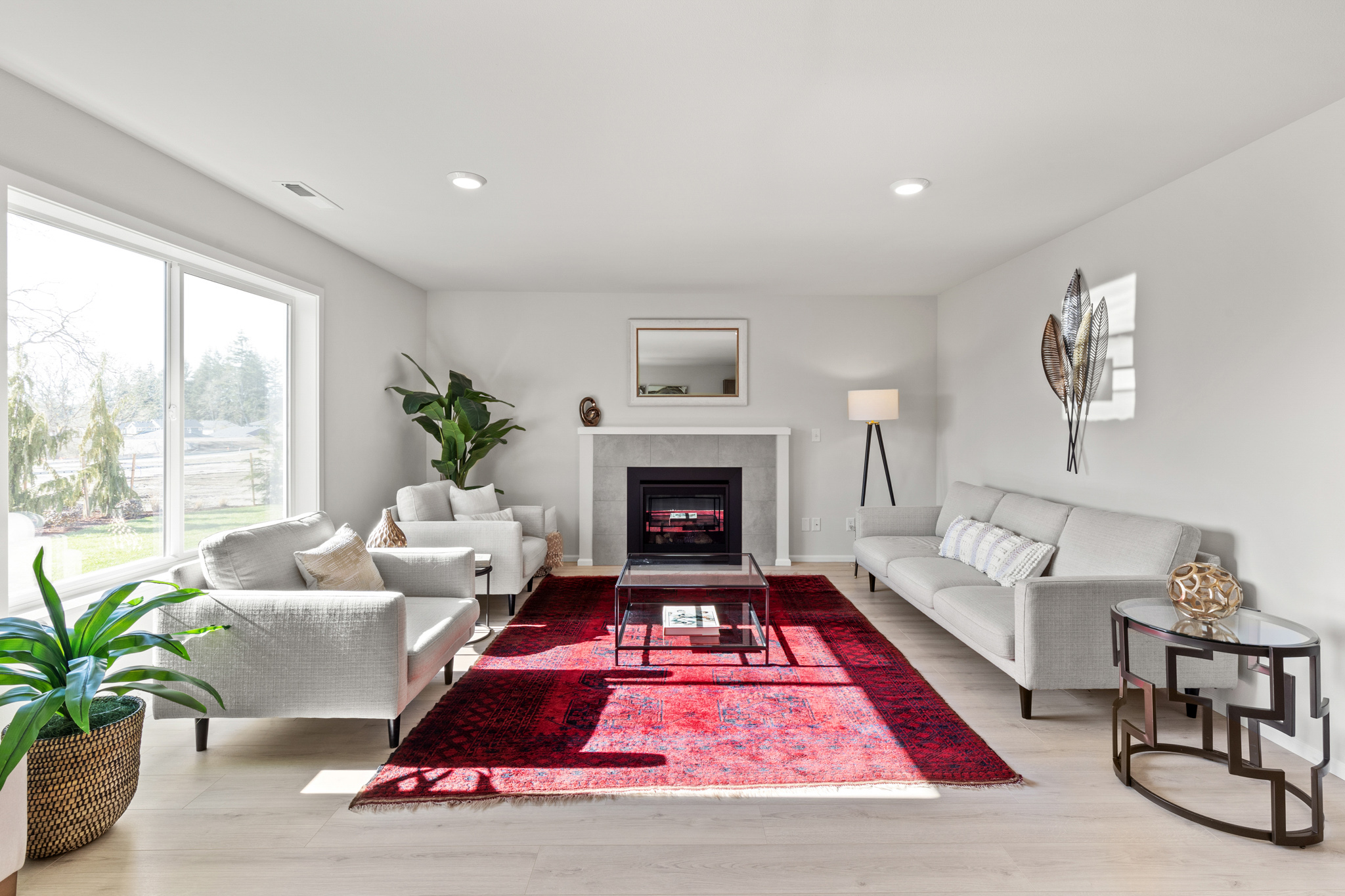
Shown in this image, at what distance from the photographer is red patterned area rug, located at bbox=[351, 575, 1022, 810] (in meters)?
2.26

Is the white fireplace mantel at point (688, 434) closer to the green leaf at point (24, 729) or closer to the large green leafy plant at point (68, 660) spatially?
the large green leafy plant at point (68, 660)

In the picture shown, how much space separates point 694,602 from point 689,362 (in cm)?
235

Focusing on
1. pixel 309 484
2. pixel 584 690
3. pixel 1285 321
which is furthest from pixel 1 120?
pixel 1285 321

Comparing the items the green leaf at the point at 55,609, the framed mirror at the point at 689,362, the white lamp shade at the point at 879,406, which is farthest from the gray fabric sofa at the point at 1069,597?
the green leaf at the point at 55,609

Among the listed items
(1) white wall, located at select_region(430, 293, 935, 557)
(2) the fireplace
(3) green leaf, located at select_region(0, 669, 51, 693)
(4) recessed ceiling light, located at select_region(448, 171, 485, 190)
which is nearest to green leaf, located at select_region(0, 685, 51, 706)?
(3) green leaf, located at select_region(0, 669, 51, 693)

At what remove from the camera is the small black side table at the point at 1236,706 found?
194cm

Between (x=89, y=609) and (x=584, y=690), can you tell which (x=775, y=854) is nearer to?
(x=584, y=690)

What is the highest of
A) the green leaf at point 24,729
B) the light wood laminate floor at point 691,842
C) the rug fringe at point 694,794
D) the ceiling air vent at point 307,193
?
the ceiling air vent at point 307,193

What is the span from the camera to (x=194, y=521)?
3.26 m

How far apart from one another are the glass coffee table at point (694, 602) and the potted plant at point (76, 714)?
6.13 feet

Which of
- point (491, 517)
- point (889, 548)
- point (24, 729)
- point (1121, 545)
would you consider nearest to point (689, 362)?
point (491, 517)

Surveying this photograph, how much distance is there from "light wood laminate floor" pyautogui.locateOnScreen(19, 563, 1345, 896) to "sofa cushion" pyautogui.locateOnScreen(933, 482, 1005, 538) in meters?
2.04

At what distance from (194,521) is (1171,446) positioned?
452 centimetres

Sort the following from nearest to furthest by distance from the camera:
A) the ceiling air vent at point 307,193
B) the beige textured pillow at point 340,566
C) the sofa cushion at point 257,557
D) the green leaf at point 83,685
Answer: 1. the green leaf at point 83,685
2. the sofa cushion at point 257,557
3. the beige textured pillow at point 340,566
4. the ceiling air vent at point 307,193
